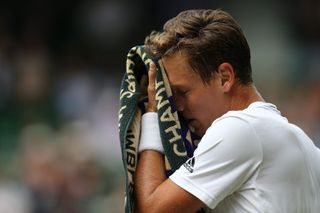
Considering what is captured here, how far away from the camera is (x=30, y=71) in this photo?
9.77 meters

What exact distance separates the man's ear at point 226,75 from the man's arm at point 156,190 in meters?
0.21

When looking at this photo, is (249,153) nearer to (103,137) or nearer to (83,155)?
(83,155)

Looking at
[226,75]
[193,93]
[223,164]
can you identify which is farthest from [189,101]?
[223,164]

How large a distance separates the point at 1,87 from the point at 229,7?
2684 mm

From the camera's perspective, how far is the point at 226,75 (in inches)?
107

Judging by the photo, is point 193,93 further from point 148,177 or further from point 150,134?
point 148,177

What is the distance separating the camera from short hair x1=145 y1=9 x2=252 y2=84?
2.69 metres

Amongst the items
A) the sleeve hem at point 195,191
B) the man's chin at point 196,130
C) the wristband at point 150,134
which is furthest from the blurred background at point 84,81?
the sleeve hem at point 195,191

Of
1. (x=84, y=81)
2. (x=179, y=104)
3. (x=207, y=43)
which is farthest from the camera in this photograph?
(x=84, y=81)

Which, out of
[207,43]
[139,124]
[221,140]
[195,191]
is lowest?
[195,191]

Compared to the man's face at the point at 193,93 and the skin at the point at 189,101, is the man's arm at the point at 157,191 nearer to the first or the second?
the skin at the point at 189,101

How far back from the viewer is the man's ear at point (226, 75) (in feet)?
8.89

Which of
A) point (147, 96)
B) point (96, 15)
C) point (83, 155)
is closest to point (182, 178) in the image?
point (147, 96)

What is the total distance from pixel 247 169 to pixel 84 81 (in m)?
7.04
